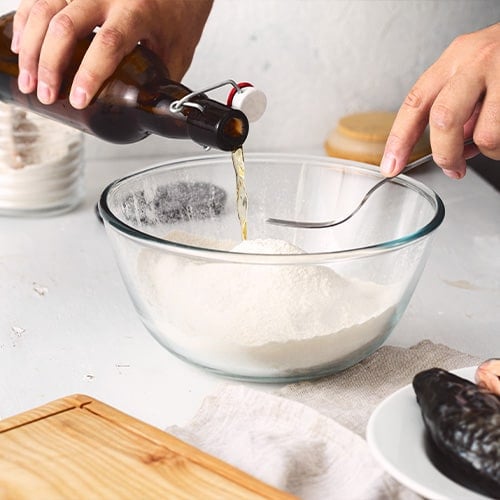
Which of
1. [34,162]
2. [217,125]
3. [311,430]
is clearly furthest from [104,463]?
[34,162]

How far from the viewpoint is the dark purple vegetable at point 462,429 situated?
0.54 metres

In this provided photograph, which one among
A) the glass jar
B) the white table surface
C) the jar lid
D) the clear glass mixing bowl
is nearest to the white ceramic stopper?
the clear glass mixing bowl

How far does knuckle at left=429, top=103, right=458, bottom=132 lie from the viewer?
77cm

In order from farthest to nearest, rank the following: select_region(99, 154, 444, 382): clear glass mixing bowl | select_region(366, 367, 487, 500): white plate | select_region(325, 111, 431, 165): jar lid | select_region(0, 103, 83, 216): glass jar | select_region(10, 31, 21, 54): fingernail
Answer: select_region(325, 111, 431, 165): jar lid
select_region(0, 103, 83, 216): glass jar
select_region(10, 31, 21, 54): fingernail
select_region(99, 154, 444, 382): clear glass mixing bowl
select_region(366, 367, 487, 500): white plate

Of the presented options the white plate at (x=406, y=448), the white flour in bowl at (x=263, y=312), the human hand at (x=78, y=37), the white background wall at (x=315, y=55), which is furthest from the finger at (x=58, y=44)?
the white background wall at (x=315, y=55)

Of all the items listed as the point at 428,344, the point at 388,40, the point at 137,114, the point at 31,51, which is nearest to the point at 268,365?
the point at 428,344

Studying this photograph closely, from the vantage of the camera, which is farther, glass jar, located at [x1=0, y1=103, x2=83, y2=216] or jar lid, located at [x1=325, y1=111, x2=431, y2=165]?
jar lid, located at [x1=325, y1=111, x2=431, y2=165]

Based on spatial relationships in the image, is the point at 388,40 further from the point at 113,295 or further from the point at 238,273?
the point at 238,273

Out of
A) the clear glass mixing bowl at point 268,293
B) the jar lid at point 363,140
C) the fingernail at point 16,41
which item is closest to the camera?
the clear glass mixing bowl at point 268,293

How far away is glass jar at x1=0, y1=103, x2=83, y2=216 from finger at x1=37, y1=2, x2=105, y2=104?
1.01ft

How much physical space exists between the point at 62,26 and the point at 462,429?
0.53 metres

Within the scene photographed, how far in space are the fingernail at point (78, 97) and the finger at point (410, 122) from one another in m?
0.27

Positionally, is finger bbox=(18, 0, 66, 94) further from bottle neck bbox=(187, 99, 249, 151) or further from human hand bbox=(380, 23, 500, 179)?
human hand bbox=(380, 23, 500, 179)

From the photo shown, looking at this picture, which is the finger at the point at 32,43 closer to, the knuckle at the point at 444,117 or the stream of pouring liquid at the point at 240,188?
the stream of pouring liquid at the point at 240,188
